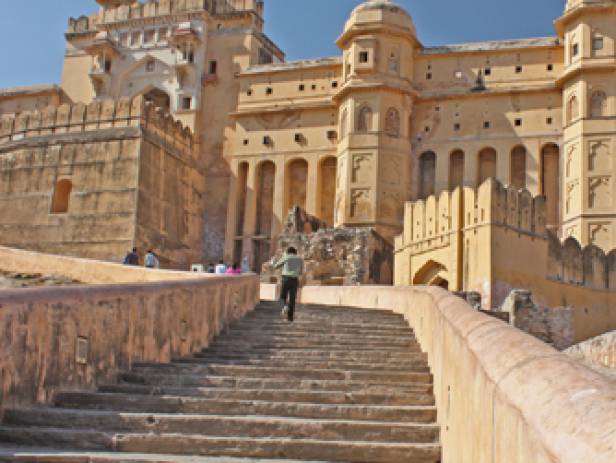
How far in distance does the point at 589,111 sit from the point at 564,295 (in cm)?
796

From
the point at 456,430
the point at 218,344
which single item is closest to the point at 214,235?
the point at 218,344

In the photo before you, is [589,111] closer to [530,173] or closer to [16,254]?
[530,173]

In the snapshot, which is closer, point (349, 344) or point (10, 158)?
point (349, 344)

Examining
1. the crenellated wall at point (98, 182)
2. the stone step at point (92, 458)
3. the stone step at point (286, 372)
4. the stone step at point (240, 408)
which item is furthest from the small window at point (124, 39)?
the stone step at point (92, 458)

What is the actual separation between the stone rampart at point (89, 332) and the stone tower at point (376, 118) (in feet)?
70.8

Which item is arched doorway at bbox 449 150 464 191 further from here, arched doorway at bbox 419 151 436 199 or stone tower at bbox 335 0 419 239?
stone tower at bbox 335 0 419 239

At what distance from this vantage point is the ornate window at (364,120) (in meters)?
31.8

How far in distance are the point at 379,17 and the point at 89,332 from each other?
27.3 meters

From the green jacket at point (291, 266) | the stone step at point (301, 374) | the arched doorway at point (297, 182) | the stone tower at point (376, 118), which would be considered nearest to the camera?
the stone step at point (301, 374)

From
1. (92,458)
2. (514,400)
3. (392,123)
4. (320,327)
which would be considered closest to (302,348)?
(320,327)

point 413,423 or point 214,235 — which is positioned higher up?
point 214,235

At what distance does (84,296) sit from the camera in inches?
261

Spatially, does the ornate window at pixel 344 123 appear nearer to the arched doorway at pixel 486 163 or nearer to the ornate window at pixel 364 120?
the ornate window at pixel 364 120

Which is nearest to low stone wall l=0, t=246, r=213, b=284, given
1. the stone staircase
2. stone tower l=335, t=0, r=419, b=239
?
the stone staircase
